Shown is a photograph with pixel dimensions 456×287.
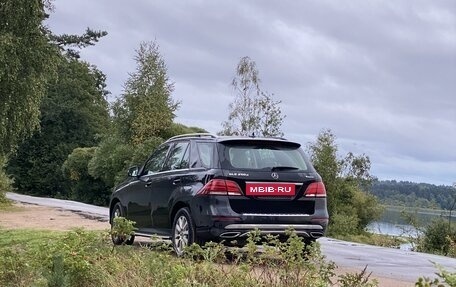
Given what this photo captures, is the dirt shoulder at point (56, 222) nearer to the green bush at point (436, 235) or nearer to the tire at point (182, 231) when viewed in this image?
the tire at point (182, 231)

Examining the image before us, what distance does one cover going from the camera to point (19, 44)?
2300 centimetres

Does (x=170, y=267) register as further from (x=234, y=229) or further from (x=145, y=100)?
(x=145, y=100)

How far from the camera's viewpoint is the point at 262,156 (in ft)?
30.6

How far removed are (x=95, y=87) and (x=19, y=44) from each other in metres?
42.2

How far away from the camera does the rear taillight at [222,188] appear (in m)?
8.83

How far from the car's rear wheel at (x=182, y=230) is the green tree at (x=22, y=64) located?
572 inches

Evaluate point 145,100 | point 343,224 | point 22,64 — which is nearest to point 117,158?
point 145,100

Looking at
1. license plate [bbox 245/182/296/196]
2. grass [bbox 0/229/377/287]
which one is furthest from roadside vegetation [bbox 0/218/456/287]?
license plate [bbox 245/182/296/196]

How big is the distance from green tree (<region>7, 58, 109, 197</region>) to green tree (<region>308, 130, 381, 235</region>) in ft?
87.4

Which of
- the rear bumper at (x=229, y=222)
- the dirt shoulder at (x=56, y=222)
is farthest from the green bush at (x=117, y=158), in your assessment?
the rear bumper at (x=229, y=222)

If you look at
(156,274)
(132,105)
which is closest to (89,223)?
(156,274)

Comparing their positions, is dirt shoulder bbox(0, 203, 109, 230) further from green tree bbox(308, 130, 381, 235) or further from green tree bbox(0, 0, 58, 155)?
green tree bbox(308, 130, 381, 235)

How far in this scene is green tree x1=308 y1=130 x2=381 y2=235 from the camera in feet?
111

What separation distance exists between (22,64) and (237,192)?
17.0m
